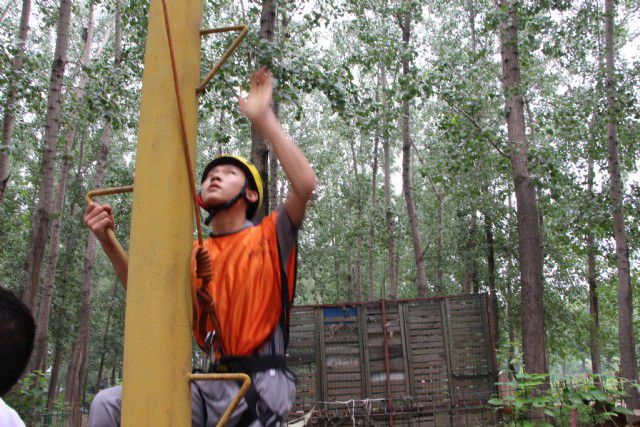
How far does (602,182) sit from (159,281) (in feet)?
61.3

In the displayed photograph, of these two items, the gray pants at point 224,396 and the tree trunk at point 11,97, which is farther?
the tree trunk at point 11,97

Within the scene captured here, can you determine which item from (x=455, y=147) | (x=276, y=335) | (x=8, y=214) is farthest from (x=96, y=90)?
(x=8, y=214)

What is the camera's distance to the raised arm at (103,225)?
2234mm

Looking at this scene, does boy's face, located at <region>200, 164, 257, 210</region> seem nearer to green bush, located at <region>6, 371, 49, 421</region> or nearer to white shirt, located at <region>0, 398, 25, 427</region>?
white shirt, located at <region>0, 398, 25, 427</region>

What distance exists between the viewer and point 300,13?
959 centimetres

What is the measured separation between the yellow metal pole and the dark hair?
0.86 feet

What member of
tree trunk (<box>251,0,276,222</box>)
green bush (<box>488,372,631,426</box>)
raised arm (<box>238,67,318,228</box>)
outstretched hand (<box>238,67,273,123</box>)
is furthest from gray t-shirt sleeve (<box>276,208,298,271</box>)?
green bush (<box>488,372,631,426</box>)

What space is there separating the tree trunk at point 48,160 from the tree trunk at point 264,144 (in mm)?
3470

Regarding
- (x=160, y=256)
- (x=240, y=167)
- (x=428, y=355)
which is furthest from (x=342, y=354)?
(x=160, y=256)

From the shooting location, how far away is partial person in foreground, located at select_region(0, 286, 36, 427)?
5.06 feet

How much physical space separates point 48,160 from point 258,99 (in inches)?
326

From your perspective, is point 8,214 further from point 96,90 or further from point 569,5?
point 569,5

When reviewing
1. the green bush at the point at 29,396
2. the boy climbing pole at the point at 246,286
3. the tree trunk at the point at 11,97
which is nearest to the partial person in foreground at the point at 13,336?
the boy climbing pole at the point at 246,286

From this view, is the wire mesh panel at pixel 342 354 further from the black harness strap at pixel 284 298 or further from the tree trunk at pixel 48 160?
the black harness strap at pixel 284 298
